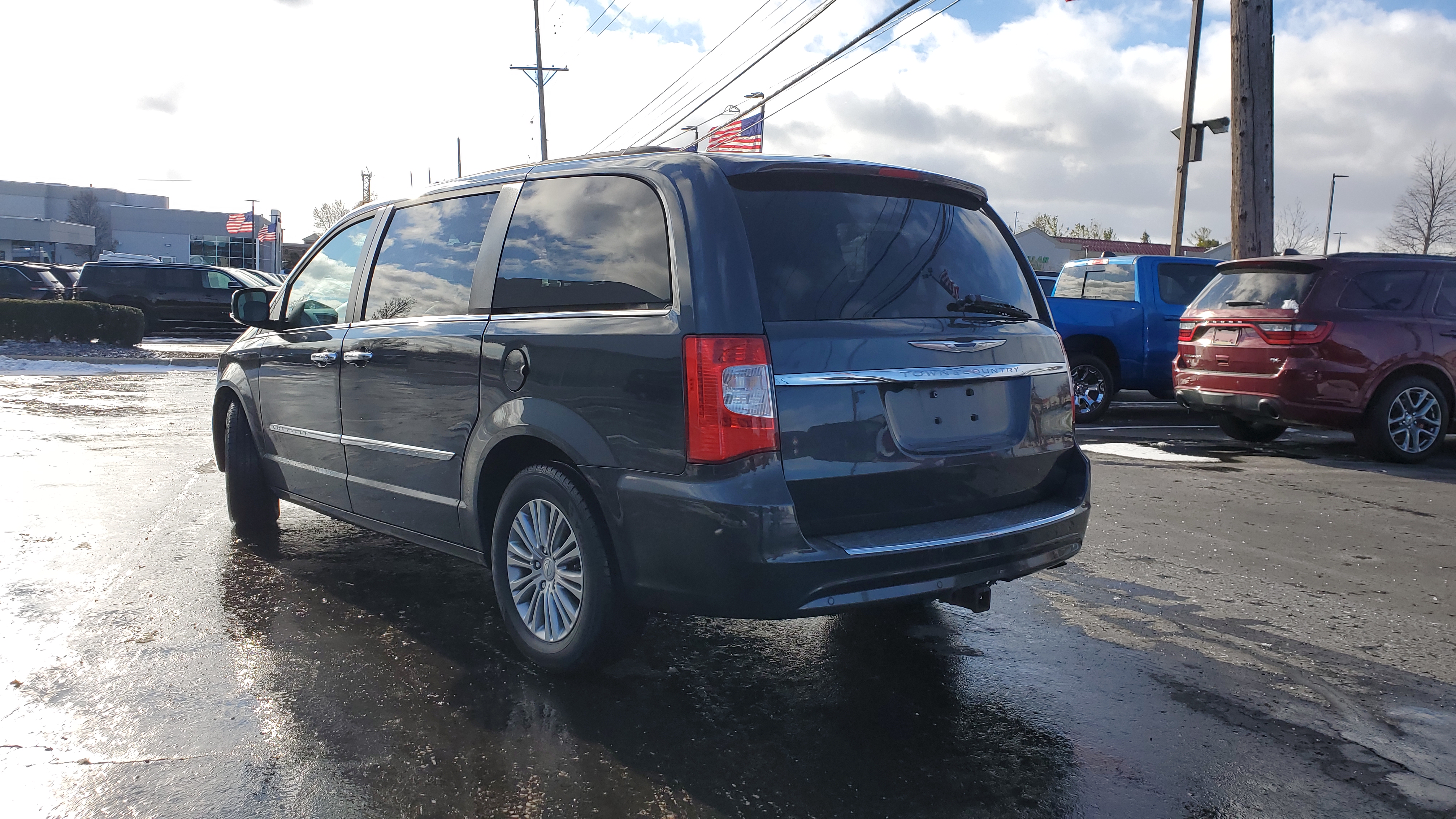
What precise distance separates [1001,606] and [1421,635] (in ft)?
5.52

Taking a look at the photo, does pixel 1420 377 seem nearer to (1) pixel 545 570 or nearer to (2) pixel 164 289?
(1) pixel 545 570

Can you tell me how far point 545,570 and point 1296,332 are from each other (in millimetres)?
7539

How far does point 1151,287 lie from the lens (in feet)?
40.8

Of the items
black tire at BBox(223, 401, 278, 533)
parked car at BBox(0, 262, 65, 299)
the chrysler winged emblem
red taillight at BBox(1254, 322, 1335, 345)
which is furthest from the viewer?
parked car at BBox(0, 262, 65, 299)

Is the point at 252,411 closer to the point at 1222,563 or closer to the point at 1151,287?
the point at 1222,563

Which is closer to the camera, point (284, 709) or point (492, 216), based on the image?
point (284, 709)

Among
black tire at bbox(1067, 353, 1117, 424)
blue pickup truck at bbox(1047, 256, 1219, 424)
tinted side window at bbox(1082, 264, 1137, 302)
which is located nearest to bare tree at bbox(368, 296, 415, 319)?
blue pickup truck at bbox(1047, 256, 1219, 424)

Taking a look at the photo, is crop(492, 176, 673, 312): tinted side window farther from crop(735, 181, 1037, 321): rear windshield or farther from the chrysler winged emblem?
the chrysler winged emblem

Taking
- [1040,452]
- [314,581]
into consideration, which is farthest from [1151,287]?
[314,581]

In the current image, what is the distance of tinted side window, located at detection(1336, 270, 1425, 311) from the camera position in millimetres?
8938

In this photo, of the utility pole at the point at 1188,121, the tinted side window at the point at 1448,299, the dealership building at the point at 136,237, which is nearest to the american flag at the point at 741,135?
the utility pole at the point at 1188,121

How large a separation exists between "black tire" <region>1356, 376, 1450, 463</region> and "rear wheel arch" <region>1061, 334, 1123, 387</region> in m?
3.40

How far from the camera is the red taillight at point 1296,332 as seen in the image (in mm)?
8797

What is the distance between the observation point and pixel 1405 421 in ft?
29.7
